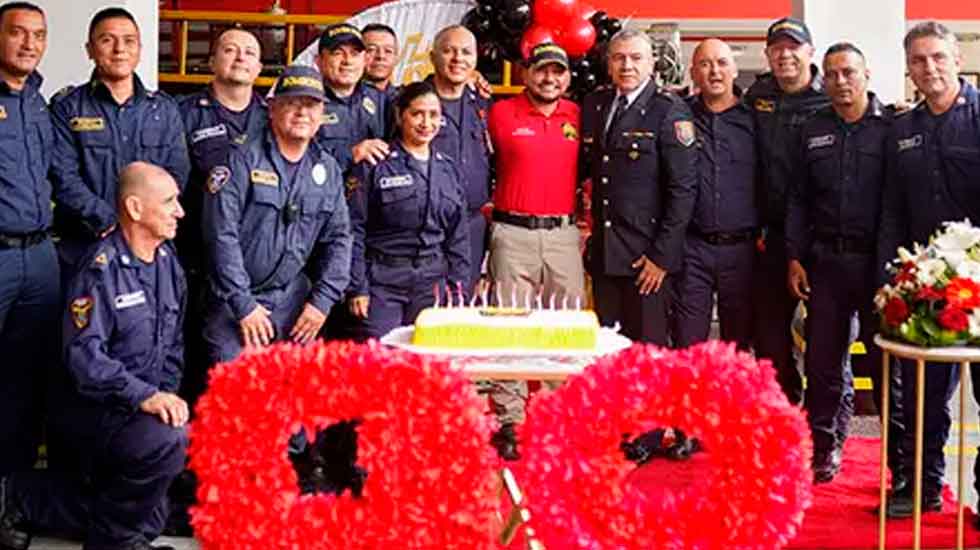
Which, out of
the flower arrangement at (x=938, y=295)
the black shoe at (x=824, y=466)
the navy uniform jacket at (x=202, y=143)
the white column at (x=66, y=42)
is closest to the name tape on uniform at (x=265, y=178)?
the navy uniform jacket at (x=202, y=143)

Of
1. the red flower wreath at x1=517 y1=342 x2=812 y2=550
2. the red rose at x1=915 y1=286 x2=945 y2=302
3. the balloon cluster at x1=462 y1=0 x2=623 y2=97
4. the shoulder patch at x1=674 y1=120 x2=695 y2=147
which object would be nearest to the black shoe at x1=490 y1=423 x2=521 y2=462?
the shoulder patch at x1=674 y1=120 x2=695 y2=147

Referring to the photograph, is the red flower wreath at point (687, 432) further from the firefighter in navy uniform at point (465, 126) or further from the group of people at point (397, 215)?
the firefighter in navy uniform at point (465, 126)

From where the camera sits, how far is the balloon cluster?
25.6 feet

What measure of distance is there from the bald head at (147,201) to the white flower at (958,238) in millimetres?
2247

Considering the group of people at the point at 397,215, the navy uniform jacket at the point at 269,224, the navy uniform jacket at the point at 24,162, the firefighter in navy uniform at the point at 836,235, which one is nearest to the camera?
the group of people at the point at 397,215

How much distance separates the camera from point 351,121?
473 centimetres

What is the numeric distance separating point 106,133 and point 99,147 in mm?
53

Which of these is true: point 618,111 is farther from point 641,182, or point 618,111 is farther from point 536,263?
point 536,263

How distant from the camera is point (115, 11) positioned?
4.41 meters

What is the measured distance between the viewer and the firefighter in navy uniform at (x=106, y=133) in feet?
13.8

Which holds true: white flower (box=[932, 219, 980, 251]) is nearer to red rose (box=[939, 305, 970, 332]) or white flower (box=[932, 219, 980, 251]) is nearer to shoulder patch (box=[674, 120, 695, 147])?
red rose (box=[939, 305, 970, 332])

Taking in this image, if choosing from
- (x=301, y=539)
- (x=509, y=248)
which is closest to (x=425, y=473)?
(x=301, y=539)

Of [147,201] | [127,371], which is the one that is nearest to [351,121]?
[147,201]

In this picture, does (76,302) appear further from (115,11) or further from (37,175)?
(115,11)
